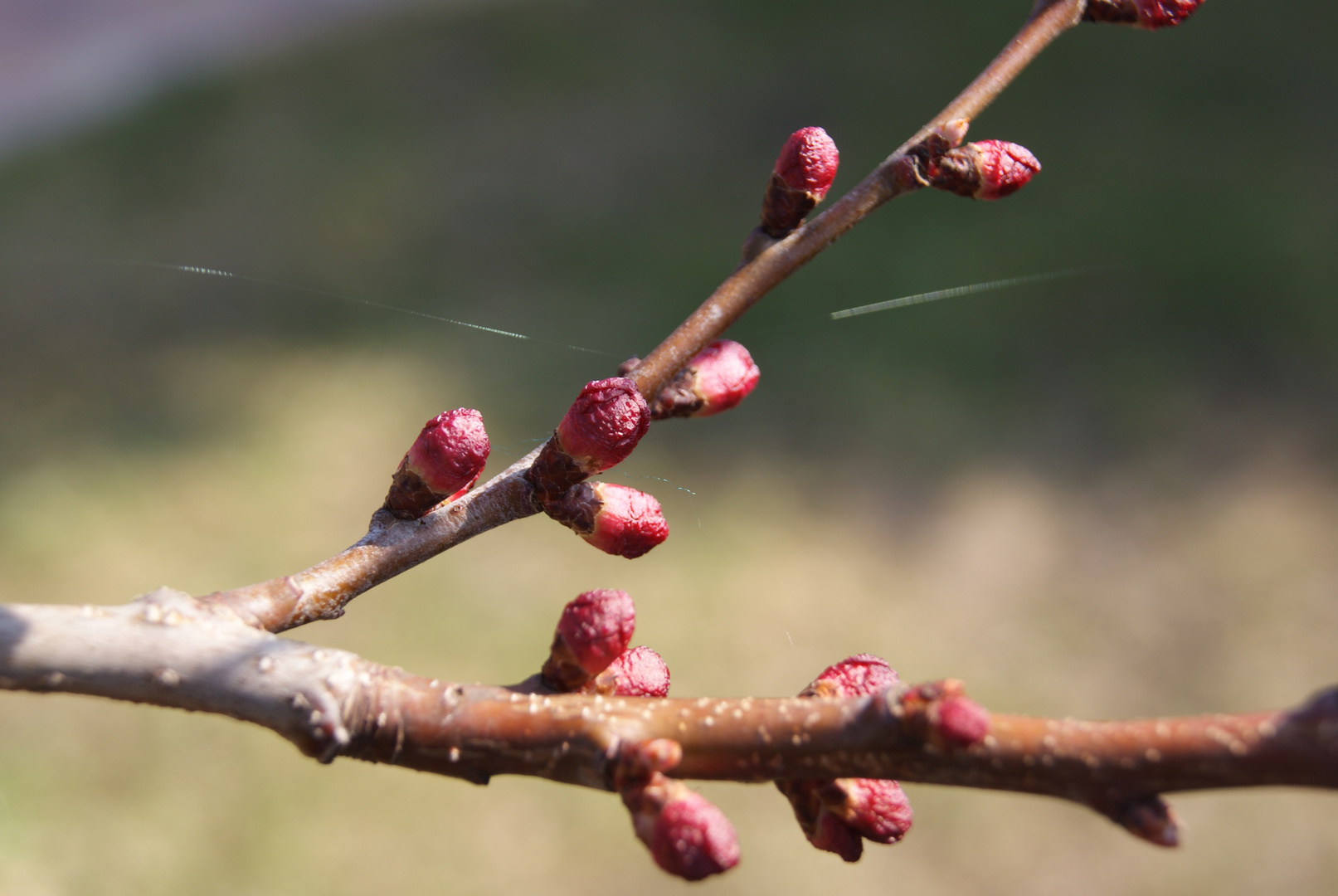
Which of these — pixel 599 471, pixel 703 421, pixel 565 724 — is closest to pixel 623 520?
pixel 599 471

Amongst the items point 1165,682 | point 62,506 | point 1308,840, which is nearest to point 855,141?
point 1165,682

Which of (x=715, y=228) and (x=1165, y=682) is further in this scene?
(x=715, y=228)

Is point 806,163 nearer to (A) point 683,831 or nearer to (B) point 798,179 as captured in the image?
(B) point 798,179

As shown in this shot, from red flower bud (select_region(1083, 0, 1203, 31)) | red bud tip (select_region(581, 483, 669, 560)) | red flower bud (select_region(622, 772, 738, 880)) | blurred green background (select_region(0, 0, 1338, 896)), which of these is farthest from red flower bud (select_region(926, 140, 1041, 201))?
blurred green background (select_region(0, 0, 1338, 896))

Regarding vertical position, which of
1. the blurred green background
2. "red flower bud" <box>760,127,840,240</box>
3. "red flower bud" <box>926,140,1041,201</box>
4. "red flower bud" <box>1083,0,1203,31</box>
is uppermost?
"red flower bud" <box>1083,0,1203,31</box>

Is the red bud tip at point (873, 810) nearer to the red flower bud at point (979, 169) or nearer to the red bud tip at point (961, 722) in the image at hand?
the red bud tip at point (961, 722)

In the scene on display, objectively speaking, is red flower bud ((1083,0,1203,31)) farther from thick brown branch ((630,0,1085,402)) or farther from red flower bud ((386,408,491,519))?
red flower bud ((386,408,491,519))

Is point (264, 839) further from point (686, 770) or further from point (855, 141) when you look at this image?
point (855, 141)
